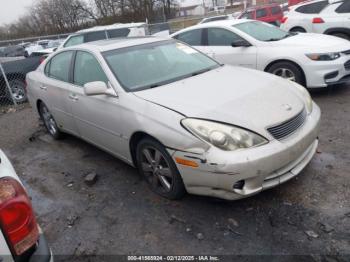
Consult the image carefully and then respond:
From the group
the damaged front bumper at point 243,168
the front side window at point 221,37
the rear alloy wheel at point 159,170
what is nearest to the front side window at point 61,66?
the rear alloy wheel at point 159,170

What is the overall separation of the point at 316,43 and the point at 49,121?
4.95 meters

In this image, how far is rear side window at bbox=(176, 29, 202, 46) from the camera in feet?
22.6

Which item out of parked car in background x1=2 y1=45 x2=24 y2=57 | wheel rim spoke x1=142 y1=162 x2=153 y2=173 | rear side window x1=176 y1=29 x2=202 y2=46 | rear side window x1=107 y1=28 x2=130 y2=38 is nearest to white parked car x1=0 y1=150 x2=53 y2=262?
wheel rim spoke x1=142 y1=162 x2=153 y2=173

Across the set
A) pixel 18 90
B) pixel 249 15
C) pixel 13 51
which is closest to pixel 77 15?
pixel 13 51

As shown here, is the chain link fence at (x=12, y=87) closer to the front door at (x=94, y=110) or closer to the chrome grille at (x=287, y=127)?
the front door at (x=94, y=110)

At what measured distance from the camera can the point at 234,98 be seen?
3.05 m

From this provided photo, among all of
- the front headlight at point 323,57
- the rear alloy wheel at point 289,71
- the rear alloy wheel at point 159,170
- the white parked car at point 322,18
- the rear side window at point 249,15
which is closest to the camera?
the rear alloy wheel at point 159,170

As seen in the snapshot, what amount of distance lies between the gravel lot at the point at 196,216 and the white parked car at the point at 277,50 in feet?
5.35

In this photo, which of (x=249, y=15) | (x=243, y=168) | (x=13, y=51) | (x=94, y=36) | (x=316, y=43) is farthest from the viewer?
(x=13, y=51)

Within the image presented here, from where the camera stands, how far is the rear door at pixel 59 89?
4.42m

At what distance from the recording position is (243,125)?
2707 millimetres

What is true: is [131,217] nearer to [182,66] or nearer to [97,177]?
[97,177]

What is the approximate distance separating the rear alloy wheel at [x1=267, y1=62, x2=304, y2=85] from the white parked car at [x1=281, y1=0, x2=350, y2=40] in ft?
12.3

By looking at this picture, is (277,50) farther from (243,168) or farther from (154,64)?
(243,168)
